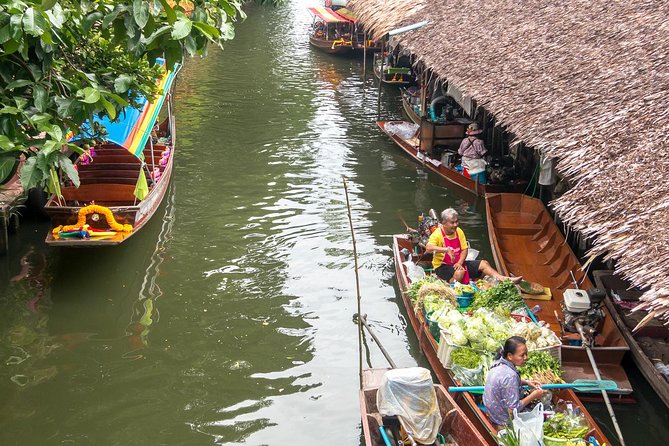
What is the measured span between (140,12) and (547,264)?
8072 mm

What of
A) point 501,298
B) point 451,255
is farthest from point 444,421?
point 451,255

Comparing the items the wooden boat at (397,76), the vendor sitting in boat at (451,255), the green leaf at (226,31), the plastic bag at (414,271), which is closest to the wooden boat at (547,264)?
the vendor sitting in boat at (451,255)

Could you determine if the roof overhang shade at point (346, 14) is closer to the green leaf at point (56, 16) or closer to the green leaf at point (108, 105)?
the green leaf at point (108, 105)

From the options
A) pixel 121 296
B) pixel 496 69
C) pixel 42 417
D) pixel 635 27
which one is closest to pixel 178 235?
pixel 121 296

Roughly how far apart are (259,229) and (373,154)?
5401mm

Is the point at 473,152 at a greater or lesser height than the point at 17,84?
lesser

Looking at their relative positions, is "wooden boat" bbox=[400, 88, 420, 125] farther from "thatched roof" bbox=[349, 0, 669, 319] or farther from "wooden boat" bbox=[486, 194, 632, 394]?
"wooden boat" bbox=[486, 194, 632, 394]

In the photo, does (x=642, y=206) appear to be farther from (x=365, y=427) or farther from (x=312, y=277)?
(x=312, y=277)

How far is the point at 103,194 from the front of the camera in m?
12.7

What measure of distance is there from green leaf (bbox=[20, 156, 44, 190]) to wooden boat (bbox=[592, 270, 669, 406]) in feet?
20.6

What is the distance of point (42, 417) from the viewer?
324 inches

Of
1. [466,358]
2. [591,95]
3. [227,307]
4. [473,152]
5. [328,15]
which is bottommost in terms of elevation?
[227,307]

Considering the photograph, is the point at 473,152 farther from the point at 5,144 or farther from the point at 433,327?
the point at 5,144

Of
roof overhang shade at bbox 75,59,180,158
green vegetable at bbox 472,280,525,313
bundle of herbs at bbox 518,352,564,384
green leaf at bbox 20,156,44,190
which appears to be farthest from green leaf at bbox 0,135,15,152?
roof overhang shade at bbox 75,59,180,158
